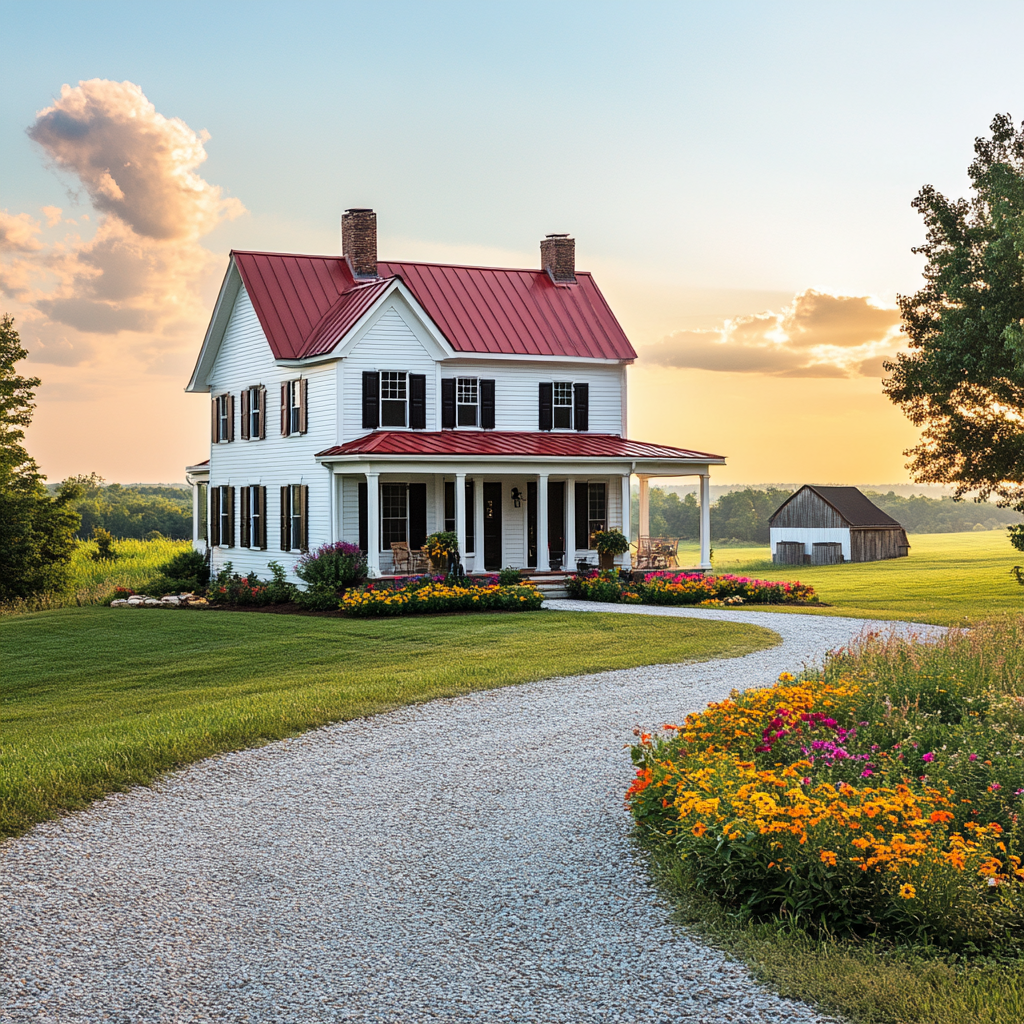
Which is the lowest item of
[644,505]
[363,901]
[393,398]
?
[363,901]

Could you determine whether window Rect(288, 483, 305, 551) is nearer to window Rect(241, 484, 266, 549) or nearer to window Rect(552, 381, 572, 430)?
window Rect(241, 484, 266, 549)

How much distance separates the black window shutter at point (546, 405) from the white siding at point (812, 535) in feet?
82.4

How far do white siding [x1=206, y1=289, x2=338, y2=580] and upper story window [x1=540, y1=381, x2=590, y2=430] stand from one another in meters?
6.19

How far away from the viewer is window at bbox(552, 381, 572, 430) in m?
30.1

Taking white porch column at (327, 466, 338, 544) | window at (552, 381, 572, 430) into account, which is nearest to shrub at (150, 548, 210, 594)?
white porch column at (327, 466, 338, 544)

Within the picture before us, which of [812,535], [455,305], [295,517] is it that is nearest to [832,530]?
[812,535]

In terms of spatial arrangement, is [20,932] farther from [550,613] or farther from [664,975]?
[550,613]

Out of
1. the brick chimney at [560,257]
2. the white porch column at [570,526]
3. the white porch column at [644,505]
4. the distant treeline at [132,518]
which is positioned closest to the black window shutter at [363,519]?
the white porch column at [570,526]

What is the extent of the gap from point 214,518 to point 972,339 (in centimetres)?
2254

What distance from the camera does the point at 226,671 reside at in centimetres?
1562

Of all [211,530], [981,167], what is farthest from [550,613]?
[981,167]

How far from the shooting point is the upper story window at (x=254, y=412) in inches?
1177

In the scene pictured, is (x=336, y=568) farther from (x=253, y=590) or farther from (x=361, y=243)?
(x=361, y=243)

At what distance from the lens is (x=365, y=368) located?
27.1 metres
